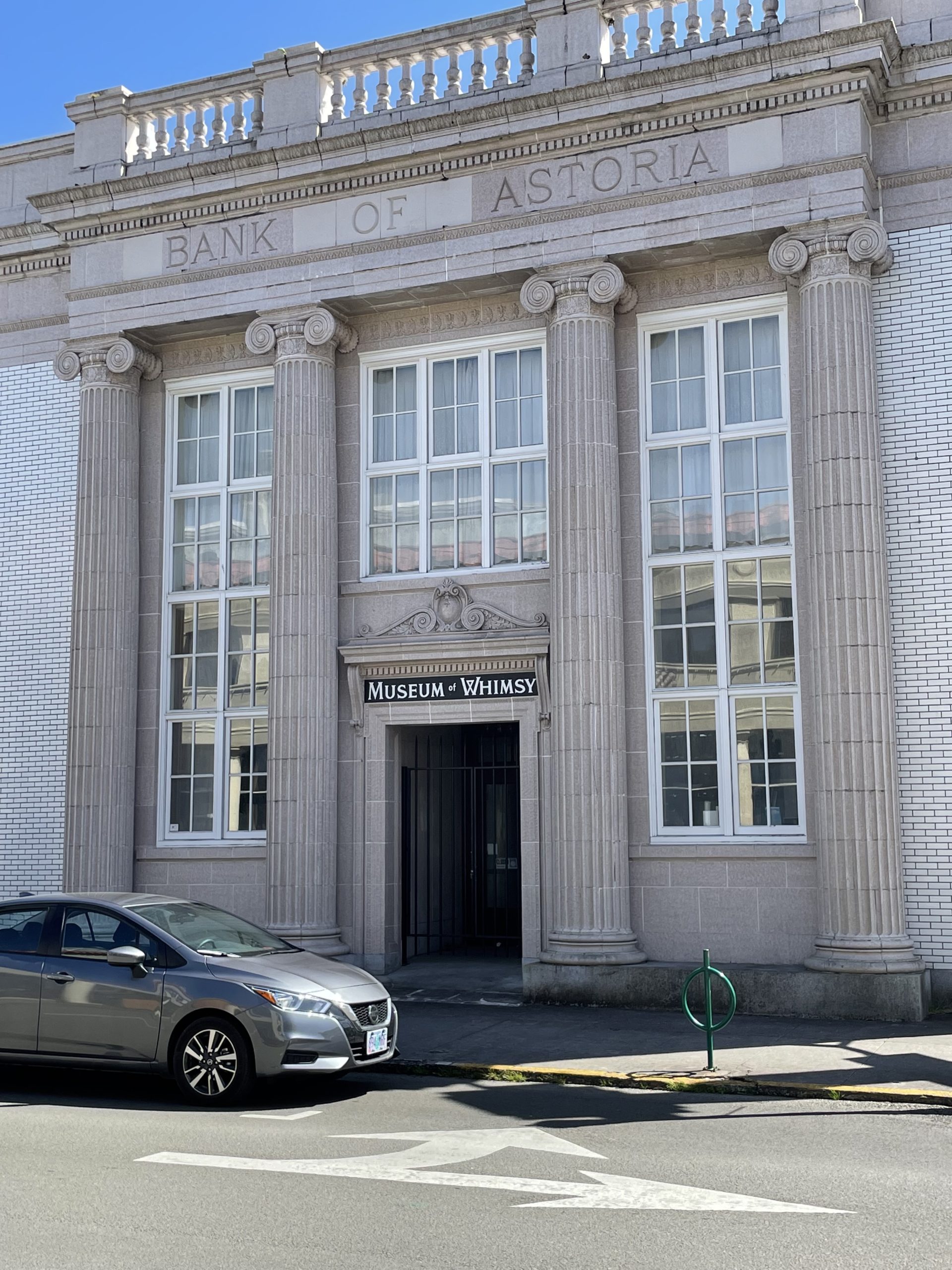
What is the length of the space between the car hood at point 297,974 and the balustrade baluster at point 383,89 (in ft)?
35.6

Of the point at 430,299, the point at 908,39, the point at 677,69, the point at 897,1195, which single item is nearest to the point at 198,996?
the point at 897,1195

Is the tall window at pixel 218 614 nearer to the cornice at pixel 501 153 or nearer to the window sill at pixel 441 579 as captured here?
the window sill at pixel 441 579

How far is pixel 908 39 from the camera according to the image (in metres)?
14.9

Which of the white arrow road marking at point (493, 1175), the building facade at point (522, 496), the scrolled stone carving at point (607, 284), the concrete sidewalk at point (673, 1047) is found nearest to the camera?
the white arrow road marking at point (493, 1175)

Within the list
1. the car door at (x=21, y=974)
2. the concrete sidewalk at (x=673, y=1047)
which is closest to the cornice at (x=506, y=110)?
the concrete sidewalk at (x=673, y=1047)

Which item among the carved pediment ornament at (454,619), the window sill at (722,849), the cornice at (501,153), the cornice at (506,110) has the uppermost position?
the cornice at (506,110)

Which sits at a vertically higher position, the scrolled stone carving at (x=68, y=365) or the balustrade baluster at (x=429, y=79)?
the balustrade baluster at (x=429, y=79)

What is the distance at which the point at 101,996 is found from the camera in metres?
9.62

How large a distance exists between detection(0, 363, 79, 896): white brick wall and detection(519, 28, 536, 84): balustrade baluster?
7.43m

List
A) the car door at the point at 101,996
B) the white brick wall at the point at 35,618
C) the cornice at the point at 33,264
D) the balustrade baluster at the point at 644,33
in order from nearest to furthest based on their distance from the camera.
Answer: the car door at the point at 101,996 < the balustrade baluster at the point at 644,33 < the white brick wall at the point at 35,618 < the cornice at the point at 33,264

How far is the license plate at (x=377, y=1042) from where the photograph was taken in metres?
9.70

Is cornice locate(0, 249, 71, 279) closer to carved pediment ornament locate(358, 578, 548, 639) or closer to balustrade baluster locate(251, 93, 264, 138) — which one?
balustrade baluster locate(251, 93, 264, 138)

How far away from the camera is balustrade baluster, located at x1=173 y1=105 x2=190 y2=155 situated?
57.8 feet

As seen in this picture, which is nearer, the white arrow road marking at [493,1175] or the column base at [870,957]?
the white arrow road marking at [493,1175]
